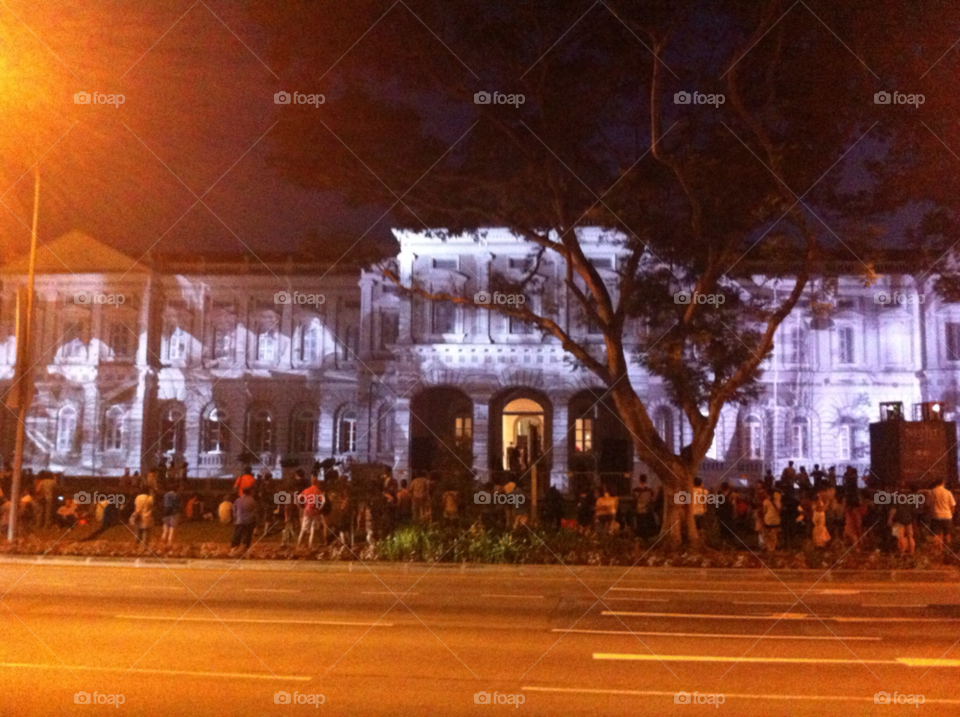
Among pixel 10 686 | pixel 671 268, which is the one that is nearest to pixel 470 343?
pixel 671 268

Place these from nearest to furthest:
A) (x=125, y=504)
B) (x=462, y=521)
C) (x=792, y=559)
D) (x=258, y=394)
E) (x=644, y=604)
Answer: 1. (x=644, y=604)
2. (x=792, y=559)
3. (x=462, y=521)
4. (x=125, y=504)
5. (x=258, y=394)

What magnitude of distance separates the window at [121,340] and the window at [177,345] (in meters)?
1.60

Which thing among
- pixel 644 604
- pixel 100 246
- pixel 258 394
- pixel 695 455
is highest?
pixel 100 246

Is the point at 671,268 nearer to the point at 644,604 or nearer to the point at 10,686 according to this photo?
the point at 644,604

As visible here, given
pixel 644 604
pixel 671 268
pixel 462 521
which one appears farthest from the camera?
pixel 671 268

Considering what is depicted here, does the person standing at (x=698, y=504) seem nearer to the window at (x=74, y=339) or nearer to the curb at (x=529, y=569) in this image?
the curb at (x=529, y=569)

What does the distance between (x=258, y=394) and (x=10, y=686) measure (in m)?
32.9

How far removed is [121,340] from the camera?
4022 centimetres

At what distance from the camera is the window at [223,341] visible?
3956cm

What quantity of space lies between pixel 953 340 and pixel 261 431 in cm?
2948

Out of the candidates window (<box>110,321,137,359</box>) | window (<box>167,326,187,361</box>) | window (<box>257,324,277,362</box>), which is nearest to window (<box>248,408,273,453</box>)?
window (<box>257,324,277,362</box>)

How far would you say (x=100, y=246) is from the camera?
39156mm

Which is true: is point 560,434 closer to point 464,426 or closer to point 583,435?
point 583,435

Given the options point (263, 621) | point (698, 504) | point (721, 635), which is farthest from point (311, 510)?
point (721, 635)
